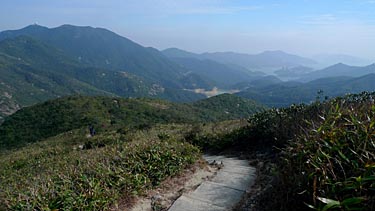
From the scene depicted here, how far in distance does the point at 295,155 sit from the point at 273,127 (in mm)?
3316

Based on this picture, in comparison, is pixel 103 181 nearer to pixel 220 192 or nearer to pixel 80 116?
pixel 220 192

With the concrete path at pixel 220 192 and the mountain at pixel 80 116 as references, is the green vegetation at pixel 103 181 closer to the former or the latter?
the concrete path at pixel 220 192

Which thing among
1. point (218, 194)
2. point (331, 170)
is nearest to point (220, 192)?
point (218, 194)

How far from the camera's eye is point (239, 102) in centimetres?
9250

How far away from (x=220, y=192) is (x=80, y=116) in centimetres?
5389

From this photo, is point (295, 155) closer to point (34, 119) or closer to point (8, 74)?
point (34, 119)

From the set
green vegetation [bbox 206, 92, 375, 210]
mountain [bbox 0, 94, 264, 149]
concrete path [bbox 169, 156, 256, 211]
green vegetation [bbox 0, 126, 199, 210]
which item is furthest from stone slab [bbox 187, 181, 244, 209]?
mountain [bbox 0, 94, 264, 149]

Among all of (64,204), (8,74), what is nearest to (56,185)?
(64,204)

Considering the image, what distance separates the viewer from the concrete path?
14.1ft

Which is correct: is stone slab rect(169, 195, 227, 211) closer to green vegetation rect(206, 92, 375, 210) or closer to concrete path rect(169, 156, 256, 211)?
concrete path rect(169, 156, 256, 211)

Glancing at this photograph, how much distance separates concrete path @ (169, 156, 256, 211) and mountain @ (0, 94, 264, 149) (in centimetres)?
3848

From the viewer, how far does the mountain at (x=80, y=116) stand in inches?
1950

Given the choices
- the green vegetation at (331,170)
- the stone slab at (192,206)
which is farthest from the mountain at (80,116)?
the green vegetation at (331,170)

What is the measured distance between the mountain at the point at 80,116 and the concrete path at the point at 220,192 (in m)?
38.5
